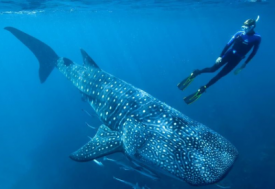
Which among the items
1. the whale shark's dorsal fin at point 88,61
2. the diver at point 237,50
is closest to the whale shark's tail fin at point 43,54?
the whale shark's dorsal fin at point 88,61

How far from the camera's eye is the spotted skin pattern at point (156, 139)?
11.9 feet

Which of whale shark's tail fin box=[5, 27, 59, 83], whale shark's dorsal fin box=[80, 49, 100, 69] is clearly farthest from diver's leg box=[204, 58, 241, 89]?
whale shark's tail fin box=[5, 27, 59, 83]

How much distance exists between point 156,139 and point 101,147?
1.58m

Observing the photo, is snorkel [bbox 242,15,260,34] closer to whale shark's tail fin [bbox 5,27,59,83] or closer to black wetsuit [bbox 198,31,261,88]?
black wetsuit [bbox 198,31,261,88]

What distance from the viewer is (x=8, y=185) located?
629 inches

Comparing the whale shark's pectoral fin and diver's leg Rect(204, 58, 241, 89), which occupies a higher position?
diver's leg Rect(204, 58, 241, 89)

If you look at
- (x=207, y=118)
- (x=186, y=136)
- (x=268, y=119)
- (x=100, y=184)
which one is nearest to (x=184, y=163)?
(x=186, y=136)

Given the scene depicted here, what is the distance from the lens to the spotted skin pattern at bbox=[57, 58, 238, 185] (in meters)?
3.62

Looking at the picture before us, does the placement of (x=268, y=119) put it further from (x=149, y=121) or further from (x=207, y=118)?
(x=149, y=121)

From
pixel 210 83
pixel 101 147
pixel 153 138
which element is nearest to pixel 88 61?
pixel 101 147

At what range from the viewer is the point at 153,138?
14.3 ft

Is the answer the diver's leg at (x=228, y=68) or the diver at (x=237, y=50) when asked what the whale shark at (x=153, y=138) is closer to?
the diver at (x=237, y=50)

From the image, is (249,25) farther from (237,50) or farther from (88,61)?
(88,61)

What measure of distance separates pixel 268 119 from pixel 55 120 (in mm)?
21613
